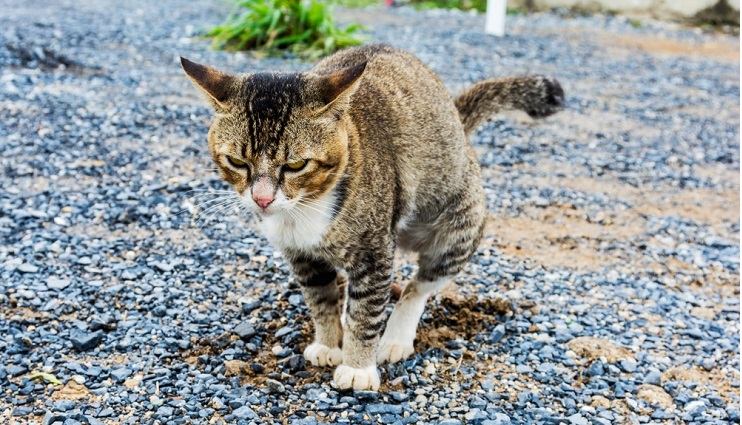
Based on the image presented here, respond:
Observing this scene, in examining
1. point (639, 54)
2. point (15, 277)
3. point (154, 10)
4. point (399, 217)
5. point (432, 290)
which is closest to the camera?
point (399, 217)

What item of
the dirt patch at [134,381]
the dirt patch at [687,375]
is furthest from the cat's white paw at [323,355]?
the dirt patch at [687,375]

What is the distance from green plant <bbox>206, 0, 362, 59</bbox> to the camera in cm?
1039

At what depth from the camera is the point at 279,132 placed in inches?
129

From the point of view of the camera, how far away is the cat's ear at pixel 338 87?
10.6 feet

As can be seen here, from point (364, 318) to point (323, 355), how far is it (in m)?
0.37

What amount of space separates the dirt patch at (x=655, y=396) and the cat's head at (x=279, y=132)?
70.4 inches

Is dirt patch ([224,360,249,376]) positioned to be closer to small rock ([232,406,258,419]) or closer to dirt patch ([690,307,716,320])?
small rock ([232,406,258,419])

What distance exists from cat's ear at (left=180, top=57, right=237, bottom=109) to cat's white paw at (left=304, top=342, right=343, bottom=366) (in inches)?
51.2

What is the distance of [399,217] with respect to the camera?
3869 mm

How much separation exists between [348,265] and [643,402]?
1.52 m

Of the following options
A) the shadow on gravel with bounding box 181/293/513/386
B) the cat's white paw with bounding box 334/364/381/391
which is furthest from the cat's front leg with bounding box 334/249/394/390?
the shadow on gravel with bounding box 181/293/513/386

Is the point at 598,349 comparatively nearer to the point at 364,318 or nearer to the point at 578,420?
the point at 578,420

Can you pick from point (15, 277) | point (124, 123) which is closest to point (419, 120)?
point (15, 277)

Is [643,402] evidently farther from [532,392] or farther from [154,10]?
[154,10]
